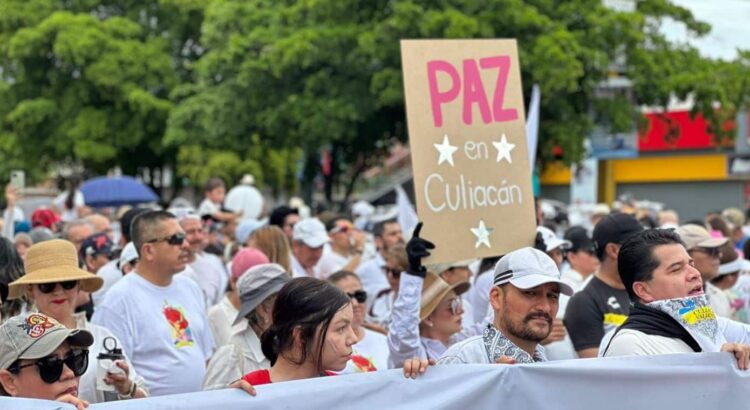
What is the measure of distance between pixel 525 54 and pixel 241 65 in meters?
7.00

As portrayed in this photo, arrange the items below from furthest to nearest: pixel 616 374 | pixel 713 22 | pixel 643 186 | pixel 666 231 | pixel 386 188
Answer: pixel 386 188
pixel 643 186
pixel 713 22
pixel 666 231
pixel 616 374

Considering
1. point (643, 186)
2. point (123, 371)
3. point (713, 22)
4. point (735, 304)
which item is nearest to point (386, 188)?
point (643, 186)

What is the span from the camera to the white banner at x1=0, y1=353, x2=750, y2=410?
3.85 m

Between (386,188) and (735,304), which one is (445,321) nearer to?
(735,304)

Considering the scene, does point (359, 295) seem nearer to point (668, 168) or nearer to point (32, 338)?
point (32, 338)

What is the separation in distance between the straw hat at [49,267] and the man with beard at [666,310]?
2.59 m

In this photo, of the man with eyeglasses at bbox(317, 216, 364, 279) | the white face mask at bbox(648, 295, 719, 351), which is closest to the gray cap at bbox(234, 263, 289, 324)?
the white face mask at bbox(648, 295, 719, 351)

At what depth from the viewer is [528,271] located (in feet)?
14.1

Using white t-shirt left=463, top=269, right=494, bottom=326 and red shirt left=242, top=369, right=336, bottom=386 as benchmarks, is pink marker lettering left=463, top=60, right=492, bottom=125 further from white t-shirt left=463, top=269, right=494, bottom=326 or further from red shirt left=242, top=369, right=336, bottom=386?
red shirt left=242, top=369, right=336, bottom=386

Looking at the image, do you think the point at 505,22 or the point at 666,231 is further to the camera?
the point at 505,22

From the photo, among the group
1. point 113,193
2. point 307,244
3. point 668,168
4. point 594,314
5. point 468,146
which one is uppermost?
point 468,146

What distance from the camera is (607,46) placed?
2512 centimetres

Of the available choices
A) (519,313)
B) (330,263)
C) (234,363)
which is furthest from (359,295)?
(330,263)

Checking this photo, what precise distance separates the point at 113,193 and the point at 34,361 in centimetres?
1607
